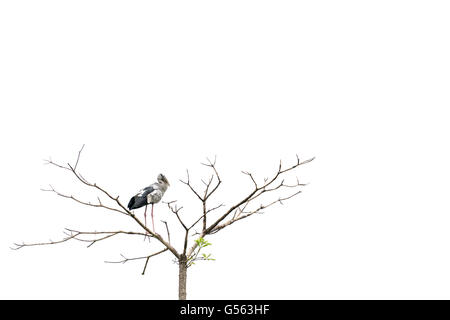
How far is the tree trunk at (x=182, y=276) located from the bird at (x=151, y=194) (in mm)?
529

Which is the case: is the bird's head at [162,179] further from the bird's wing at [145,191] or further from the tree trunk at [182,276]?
the tree trunk at [182,276]

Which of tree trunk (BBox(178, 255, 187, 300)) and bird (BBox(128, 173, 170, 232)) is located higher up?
bird (BBox(128, 173, 170, 232))

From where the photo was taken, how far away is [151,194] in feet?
16.3

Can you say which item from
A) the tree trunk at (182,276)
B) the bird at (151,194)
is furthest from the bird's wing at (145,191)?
the tree trunk at (182,276)

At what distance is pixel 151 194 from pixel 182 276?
874 millimetres

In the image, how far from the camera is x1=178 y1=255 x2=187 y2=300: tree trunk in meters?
4.54

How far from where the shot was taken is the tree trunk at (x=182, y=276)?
4543 mm

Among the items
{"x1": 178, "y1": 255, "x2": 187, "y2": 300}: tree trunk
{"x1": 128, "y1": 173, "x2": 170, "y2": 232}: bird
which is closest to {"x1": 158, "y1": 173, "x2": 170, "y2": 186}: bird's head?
{"x1": 128, "y1": 173, "x2": 170, "y2": 232}: bird

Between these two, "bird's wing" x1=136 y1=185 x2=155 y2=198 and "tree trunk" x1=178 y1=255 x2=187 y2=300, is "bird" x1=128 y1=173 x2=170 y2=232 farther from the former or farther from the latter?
"tree trunk" x1=178 y1=255 x2=187 y2=300

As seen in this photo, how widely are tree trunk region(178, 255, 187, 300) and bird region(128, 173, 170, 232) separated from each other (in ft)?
1.74

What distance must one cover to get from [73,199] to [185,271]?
48.6 inches
